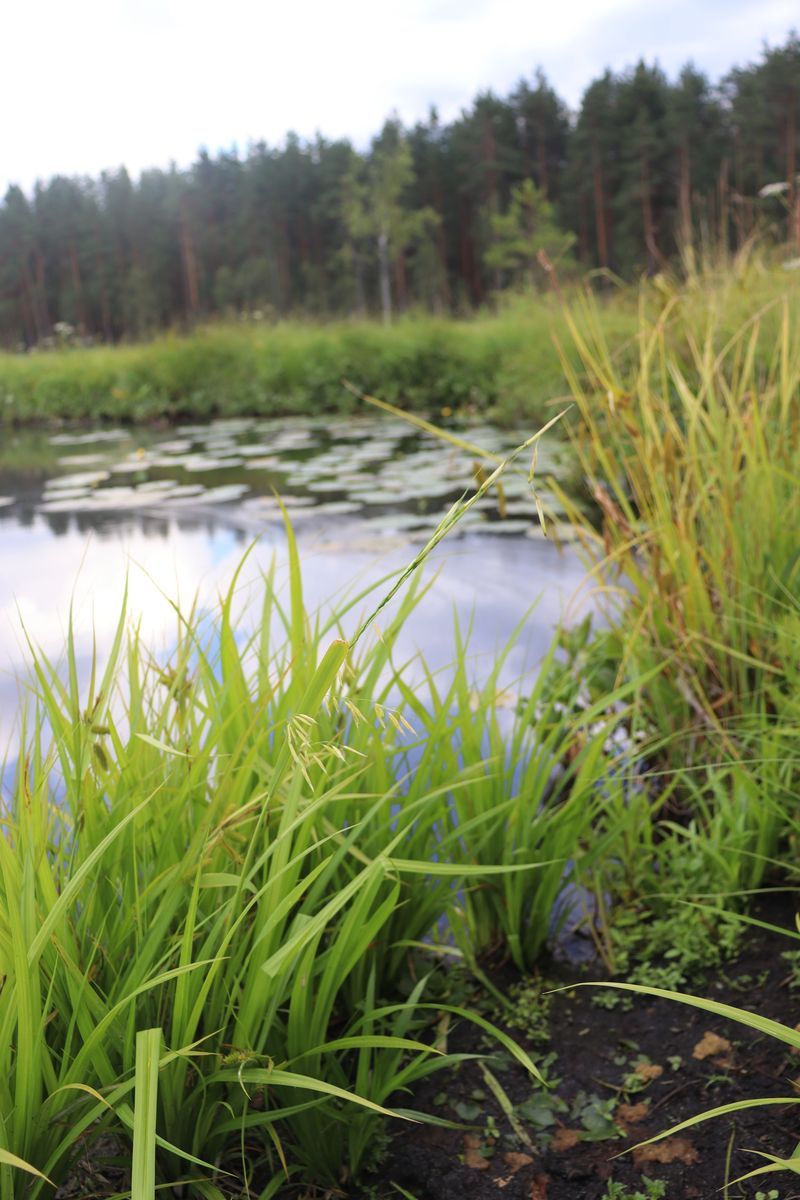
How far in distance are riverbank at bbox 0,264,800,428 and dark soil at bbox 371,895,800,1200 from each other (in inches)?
214

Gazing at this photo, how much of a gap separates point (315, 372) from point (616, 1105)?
9042 mm

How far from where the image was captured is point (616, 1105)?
3.73 ft

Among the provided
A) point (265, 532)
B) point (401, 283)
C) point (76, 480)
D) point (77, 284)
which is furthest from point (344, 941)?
point (77, 284)

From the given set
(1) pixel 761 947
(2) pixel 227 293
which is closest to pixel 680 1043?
(1) pixel 761 947

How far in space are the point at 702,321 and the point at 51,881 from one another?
9.87ft

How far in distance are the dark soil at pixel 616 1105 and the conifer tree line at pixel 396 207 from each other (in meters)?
23.9

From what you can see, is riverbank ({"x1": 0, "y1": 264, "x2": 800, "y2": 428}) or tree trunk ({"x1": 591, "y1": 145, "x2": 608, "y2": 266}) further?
tree trunk ({"x1": 591, "y1": 145, "x2": 608, "y2": 266})

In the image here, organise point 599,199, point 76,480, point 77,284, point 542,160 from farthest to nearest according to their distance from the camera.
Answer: point 77,284, point 542,160, point 599,199, point 76,480

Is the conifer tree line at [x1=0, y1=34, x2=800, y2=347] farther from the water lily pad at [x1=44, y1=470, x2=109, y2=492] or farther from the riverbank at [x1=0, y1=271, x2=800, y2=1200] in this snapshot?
the riverbank at [x1=0, y1=271, x2=800, y2=1200]

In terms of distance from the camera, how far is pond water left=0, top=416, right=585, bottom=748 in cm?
299

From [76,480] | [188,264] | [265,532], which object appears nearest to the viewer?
[265,532]

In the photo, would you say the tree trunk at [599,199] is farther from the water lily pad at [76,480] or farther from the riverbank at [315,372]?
the water lily pad at [76,480]

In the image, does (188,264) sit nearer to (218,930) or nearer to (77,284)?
(77,284)

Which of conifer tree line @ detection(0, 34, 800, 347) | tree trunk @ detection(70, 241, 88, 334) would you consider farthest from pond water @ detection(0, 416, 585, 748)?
tree trunk @ detection(70, 241, 88, 334)
